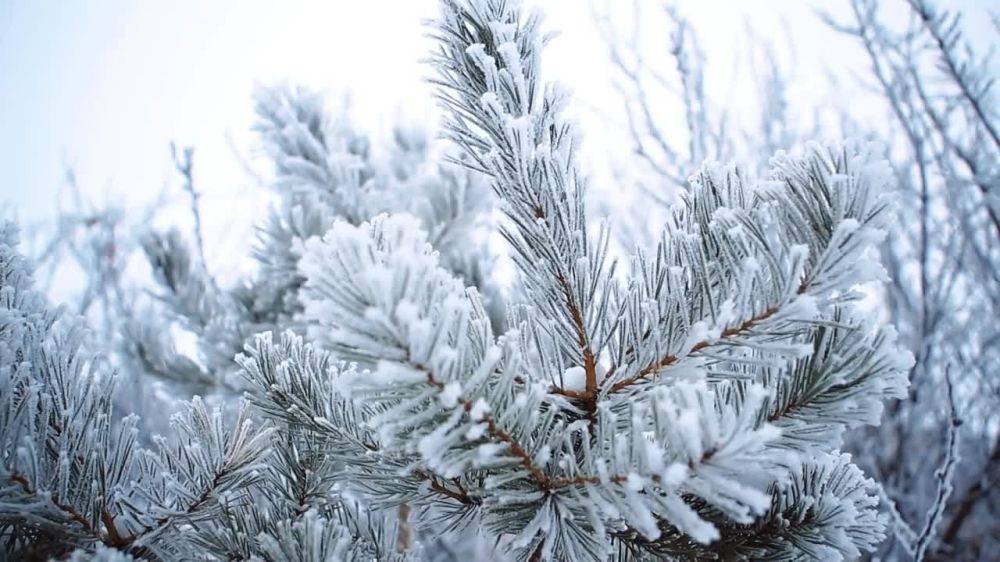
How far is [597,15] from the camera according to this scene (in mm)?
3299

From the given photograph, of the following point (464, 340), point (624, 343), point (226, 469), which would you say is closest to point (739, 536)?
point (624, 343)

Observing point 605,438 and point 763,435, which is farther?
point 605,438

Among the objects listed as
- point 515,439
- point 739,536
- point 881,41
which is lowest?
point 739,536

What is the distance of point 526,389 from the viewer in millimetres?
876

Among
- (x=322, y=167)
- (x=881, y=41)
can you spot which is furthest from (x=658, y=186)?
(x=322, y=167)

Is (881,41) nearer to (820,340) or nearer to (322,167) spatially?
(820,340)

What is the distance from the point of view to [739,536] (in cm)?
99

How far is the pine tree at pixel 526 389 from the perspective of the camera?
0.73 meters

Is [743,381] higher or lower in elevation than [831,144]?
lower

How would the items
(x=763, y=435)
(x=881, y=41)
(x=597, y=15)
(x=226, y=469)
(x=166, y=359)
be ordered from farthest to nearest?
(x=597, y=15)
(x=166, y=359)
(x=881, y=41)
(x=226, y=469)
(x=763, y=435)

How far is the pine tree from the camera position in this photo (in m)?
0.73

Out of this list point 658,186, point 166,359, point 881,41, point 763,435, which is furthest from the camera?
point 658,186

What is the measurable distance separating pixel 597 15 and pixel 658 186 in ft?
3.91

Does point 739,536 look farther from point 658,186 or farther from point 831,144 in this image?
point 658,186
